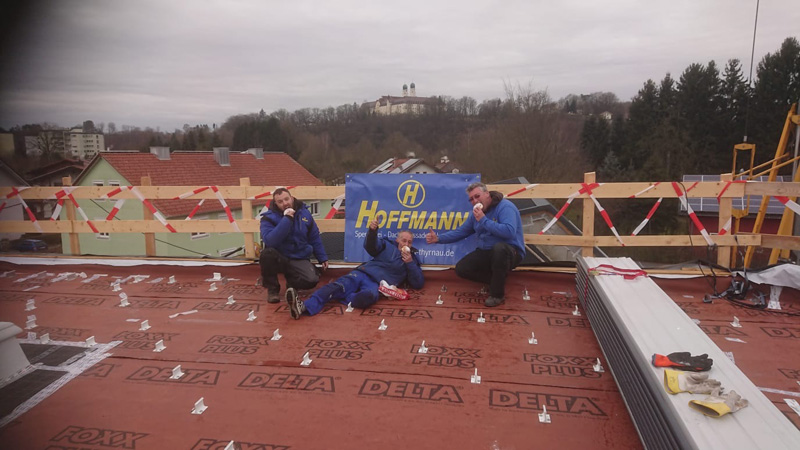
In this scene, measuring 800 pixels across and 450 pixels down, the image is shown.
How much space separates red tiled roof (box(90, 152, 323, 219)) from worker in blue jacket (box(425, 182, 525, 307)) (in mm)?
17901

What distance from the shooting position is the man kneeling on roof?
4.68 metres

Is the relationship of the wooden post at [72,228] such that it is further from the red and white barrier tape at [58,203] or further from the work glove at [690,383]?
the work glove at [690,383]

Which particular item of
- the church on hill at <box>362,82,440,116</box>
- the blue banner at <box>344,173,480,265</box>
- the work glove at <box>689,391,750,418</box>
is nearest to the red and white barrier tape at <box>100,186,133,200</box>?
the blue banner at <box>344,173,480,265</box>

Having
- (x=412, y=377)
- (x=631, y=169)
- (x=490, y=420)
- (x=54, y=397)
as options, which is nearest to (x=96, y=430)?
(x=54, y=397)

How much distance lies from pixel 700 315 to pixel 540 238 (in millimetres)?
1887

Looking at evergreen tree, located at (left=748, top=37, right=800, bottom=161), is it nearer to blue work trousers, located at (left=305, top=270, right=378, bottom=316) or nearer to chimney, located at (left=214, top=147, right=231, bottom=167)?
chimney, located at (left=214, top=147, right=231, bottom=167)

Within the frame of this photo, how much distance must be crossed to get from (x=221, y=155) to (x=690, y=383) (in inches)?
1242

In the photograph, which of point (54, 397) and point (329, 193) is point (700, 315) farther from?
point (54, 397)

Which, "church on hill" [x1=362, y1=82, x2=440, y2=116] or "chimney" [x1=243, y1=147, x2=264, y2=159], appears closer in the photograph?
"chimney" [x1=243, y1=147, x2=264, y2=159]

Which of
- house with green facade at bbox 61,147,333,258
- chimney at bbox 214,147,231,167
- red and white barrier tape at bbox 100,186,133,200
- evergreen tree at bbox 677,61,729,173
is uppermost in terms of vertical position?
evergreen tree at bbox 677,61,729,173

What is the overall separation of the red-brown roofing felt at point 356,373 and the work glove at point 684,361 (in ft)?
1.47

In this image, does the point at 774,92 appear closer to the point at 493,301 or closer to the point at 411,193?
the point at 411,193

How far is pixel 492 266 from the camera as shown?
4.95 meters

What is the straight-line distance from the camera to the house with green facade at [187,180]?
72.4ft
